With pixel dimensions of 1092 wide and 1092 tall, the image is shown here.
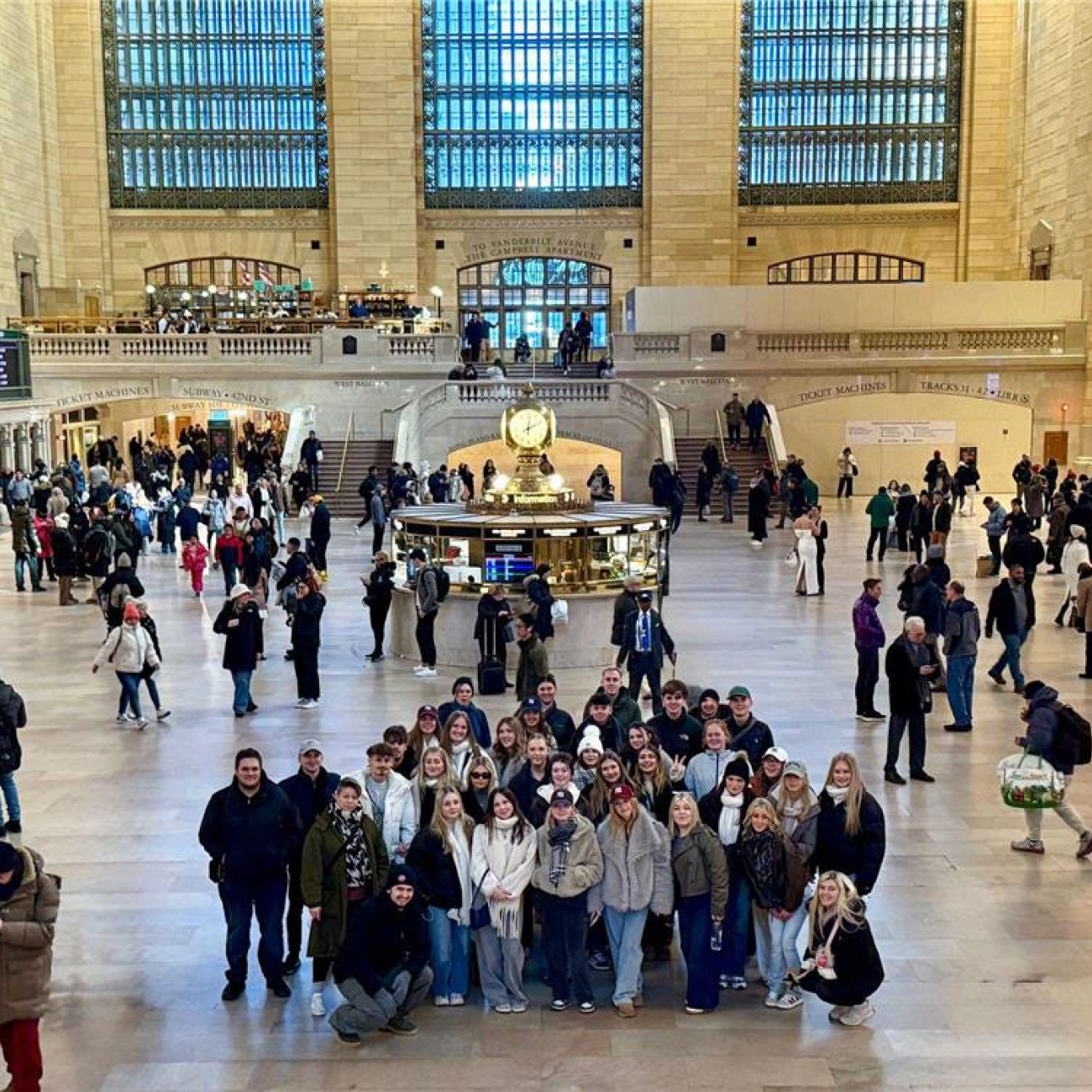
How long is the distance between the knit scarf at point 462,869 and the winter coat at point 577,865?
322mm

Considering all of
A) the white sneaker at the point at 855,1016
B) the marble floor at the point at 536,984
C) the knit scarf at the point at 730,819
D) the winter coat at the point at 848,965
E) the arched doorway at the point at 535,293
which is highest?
the arched doorway at the point at 535,293

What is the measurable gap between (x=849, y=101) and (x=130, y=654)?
37.3m

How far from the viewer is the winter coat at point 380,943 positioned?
670 cm

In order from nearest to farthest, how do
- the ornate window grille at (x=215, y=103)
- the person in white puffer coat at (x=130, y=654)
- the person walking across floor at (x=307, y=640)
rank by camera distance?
the person in white puffer coat at (x=130, y=654) < the person walking across floor at (x=307, y=640) < the ornate window grille at (x=215, y=103)

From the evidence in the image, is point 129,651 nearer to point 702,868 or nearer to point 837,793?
point 702,868

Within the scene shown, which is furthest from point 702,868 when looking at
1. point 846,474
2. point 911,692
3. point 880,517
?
point 846,474

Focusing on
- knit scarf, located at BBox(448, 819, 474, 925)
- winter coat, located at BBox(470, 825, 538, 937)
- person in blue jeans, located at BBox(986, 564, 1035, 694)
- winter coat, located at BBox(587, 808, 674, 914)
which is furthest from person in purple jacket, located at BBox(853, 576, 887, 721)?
knit scarf, located at BBox(448, 819, 474, 925)

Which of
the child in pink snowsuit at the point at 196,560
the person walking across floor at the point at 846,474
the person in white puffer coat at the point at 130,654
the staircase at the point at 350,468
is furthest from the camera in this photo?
the person walking across floor at the point at 846,474

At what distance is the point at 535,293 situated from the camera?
151ft

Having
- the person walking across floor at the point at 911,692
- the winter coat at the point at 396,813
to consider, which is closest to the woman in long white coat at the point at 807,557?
the person walking across floor at the point at 911,692

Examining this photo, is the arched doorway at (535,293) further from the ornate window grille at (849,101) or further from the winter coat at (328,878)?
the winter coat at (328,878)

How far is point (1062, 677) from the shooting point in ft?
49.5

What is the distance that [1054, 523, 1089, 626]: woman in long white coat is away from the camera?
56.7 ft

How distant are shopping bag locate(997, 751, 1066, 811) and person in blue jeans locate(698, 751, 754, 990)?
2.54 m
